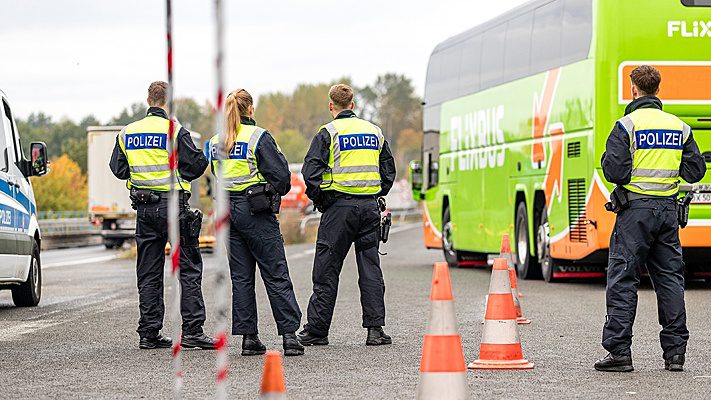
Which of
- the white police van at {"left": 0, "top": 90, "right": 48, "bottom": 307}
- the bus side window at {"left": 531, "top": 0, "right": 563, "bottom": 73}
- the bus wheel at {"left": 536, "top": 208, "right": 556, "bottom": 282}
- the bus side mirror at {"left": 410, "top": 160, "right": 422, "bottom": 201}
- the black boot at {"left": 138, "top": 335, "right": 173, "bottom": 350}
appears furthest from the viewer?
the bus side mirror at {"left": 410, "top": 160, "right": 422, "bottom": 201}

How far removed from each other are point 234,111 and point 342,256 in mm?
1703

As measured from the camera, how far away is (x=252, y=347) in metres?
11.2

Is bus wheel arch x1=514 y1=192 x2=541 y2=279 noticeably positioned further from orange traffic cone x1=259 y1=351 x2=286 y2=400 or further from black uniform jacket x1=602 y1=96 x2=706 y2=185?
orange traffic cone x1=259 y1=351 x2=286 y2=400

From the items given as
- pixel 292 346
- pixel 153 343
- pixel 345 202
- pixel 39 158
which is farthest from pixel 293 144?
pixel 292 346

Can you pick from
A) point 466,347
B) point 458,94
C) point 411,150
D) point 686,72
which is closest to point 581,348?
point 466,347

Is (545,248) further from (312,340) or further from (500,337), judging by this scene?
(500,337)

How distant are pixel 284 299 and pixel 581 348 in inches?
89.7

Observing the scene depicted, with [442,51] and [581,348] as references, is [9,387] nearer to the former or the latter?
[581,348]

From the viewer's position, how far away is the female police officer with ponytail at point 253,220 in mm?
11227

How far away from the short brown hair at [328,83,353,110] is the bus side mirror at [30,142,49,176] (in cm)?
516

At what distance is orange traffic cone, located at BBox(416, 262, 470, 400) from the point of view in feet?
26.1

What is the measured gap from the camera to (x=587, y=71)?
19.3 m

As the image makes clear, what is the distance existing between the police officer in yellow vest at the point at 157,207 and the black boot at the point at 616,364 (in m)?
3.11

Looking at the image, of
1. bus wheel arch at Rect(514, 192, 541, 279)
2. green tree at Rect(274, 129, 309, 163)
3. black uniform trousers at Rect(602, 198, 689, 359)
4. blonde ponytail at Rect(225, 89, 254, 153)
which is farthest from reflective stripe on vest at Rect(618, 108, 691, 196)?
green tree at Rect(274, 129, 309, 163)
